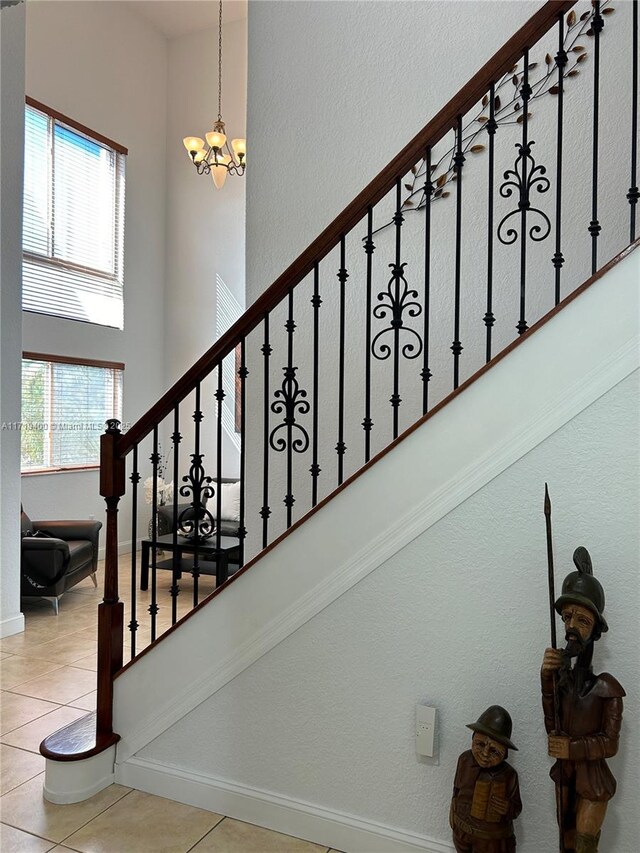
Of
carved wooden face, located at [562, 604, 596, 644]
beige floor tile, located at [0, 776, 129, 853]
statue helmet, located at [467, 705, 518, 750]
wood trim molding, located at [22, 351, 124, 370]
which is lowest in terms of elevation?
beige floor tile, located at [0, 776, 129, 853]

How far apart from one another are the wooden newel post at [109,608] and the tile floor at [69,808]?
1.05 feet

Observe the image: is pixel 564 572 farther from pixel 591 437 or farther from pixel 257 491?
pixel 257 491

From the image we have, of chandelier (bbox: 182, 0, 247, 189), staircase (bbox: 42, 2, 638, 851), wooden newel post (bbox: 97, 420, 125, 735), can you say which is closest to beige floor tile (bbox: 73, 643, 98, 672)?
staircase (bbox: 42, 2, 638, 851)

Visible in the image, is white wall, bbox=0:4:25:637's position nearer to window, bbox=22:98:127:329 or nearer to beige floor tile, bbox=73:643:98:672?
beige floor tile, bbox=73:643:98:672

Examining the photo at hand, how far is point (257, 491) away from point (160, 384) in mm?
4395

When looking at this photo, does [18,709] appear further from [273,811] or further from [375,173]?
[375,173]

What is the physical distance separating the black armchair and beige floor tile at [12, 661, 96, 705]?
3.92 feet

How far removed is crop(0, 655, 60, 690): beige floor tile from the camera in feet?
12.1

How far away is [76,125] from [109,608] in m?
5.56

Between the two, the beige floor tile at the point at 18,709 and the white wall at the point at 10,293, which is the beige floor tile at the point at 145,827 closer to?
the beige floor tile at the point at 18,709

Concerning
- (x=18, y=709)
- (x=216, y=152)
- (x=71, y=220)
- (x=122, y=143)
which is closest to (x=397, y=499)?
(x=18, y=709)

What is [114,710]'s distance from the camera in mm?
2645

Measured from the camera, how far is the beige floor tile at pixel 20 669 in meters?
3.70

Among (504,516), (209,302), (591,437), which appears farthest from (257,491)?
(209,302)
